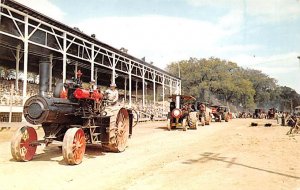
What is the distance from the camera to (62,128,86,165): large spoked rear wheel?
720cm

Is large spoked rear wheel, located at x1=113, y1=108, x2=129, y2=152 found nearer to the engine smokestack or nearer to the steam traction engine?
the steam traction engine

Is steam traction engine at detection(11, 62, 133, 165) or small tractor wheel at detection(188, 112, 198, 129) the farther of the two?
small tractor wheel at detection(188, 112, 198, 129)

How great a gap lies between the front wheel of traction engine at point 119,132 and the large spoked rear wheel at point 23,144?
6.56 ft

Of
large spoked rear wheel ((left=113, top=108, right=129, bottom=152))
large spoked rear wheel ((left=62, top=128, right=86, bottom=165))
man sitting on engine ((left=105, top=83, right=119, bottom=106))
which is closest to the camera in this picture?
large spoked rear wheel ((left=62, top=128, right=86, bottom=165))

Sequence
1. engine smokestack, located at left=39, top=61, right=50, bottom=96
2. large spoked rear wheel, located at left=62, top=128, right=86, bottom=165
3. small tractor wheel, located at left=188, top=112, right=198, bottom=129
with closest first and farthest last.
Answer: large spoked rear wheel, located at left=62, top=128, right=86, bottom=165
engine smokestack, located at left=39, top=61, right=50, bottom=96
small tractor wheel, located at left=188, top=112, right=198, bottom=129

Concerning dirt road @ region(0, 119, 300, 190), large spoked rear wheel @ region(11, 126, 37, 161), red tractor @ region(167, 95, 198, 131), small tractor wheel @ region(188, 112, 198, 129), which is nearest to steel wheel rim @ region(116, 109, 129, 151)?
dirt road @ region(0, 119, 300, 190)

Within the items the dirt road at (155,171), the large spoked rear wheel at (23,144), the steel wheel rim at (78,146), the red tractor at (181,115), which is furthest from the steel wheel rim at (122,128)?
the red tractor at (181,115)

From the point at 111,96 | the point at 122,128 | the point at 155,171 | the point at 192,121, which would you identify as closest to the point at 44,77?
the point at 192,121

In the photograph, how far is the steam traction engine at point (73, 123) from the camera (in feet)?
24.5

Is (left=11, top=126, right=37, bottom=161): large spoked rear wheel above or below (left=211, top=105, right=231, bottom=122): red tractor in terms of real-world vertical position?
below

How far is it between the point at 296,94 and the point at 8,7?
108554 millimetres

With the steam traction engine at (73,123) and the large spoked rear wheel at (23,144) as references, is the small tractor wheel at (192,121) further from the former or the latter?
the large spoked rear wheel at (23,144)

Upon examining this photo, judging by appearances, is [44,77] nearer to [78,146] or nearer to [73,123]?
[73,123]

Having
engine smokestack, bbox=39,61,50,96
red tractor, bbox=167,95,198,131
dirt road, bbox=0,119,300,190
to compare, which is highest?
engine smokestack, bbox=39,61,50,96
